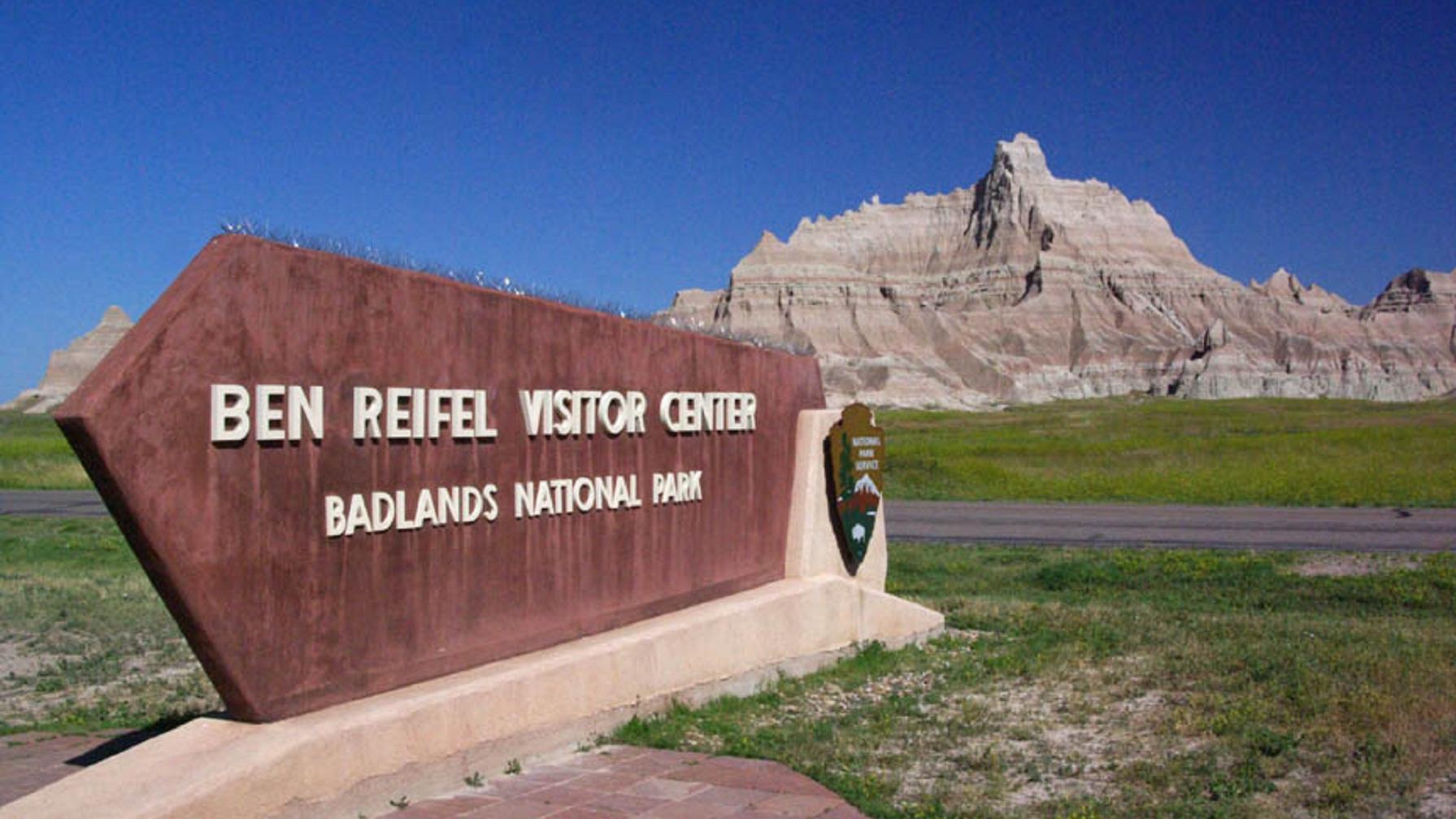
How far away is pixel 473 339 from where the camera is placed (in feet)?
24.4

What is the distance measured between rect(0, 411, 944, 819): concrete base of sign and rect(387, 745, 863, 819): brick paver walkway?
0.25m

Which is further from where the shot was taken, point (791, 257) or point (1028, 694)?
point (791, 257)

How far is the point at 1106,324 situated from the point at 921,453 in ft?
365

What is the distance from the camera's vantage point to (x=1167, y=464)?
123ft

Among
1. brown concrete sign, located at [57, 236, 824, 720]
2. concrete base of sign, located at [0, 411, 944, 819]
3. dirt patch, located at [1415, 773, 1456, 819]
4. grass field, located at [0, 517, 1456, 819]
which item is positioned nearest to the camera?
concrete base of sign, located at [0, 411, 944, 819]

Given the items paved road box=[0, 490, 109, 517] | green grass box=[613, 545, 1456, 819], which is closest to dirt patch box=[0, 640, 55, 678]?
green grass box=[613, 545, 1456, 819]

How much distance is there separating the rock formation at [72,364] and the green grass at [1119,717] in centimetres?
12953

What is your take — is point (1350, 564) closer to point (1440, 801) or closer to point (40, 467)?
point (1440, 801)

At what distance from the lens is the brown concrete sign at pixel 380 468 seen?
575cm

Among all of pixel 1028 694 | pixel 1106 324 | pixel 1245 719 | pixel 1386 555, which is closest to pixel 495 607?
pixel 1028 694

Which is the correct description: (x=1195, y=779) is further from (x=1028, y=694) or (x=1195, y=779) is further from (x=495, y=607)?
(x=495, y=607)

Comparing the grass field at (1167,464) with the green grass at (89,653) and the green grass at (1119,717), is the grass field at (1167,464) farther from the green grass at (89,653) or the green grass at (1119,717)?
the green grass at (89,653)

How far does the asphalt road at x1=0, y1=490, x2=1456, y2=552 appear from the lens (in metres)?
20.8

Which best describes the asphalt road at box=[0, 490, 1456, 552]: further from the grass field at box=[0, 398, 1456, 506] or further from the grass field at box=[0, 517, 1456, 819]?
the grass field at box=[0, 517, 1456, 819]
